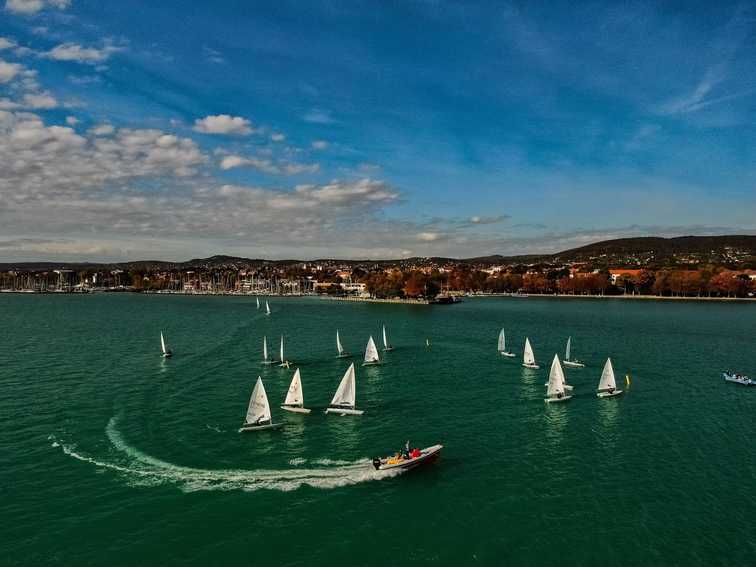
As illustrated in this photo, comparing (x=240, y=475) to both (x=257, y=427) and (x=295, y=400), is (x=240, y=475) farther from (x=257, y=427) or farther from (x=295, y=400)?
(x=295, y=400)

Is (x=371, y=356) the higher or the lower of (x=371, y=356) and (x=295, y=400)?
the lower

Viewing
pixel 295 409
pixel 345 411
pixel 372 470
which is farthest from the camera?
pixel 295 409

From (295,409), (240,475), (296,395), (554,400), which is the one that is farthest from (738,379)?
(240,475)

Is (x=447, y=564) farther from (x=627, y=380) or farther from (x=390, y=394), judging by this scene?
(x=627, y=380)

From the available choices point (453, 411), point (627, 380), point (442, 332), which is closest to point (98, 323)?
point (442, 332)

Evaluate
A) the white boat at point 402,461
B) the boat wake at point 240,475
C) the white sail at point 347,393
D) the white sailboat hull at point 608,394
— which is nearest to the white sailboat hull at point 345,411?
the white sail at point 347,393

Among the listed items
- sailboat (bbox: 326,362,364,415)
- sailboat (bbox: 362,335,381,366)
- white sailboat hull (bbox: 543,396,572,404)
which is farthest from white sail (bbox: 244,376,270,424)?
sailboat (bbox: 362,335,381,366)
